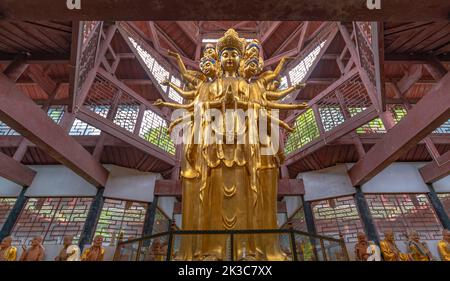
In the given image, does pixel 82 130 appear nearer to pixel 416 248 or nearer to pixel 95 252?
pixel 95 252

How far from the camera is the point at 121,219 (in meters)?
7.74

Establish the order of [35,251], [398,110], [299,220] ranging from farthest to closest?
[398,110] → [299,220] → [35,251]

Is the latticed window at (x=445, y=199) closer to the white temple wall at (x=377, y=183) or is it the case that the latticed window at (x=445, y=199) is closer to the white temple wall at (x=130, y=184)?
the white temple wall at (x=377, y=183)

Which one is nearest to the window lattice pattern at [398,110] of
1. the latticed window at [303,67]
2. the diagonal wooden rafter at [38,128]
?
the latticed window at [303,67]

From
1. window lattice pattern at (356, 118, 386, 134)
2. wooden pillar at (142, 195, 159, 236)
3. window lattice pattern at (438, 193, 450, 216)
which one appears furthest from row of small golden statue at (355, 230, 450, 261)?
wooden pillar at (142, 195, 159, 236)

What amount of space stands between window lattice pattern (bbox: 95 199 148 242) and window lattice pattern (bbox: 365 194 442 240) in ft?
20.5

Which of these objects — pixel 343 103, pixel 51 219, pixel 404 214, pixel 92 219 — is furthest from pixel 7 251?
pixel 404 214

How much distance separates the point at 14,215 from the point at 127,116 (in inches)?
151

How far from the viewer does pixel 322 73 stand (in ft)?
33.0

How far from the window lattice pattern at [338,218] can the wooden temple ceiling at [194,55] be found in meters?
1.22

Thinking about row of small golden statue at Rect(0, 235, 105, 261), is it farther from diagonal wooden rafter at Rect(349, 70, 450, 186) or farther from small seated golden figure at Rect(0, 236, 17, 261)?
diagonal wooden rafter at Rect(349, 70, 450, 186)

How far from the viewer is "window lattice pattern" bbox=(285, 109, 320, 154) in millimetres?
8367

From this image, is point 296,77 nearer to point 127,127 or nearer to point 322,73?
point 322,73

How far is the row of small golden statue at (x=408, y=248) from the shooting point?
616cm
